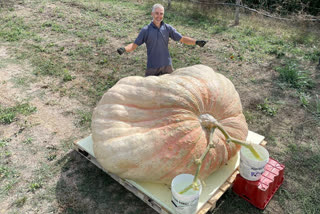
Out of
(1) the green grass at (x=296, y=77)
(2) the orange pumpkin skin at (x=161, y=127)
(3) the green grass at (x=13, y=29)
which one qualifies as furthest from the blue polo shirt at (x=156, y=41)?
(3) the green grass at (x=13, y=29)

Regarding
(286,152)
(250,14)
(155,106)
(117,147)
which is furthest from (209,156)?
(250,14)

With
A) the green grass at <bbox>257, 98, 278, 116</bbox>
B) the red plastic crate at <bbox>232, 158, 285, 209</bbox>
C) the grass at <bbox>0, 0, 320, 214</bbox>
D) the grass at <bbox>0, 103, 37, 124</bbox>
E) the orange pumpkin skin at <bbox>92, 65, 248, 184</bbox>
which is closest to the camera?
the orange pumpkin skin at <bbox>92, 65, 248, 184</bbox>

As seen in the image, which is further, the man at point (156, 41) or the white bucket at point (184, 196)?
the man at point (156, 41)

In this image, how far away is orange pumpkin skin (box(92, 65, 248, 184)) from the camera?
9.48 feet

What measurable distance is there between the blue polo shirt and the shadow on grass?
2016 mm

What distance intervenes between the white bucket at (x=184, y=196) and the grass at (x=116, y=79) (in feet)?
2.33

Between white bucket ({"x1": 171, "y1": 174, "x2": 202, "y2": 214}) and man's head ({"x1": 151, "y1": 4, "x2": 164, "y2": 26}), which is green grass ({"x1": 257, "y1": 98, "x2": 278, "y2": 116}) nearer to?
man's head ({"x1": 151, "y1": 4, "x2": 164, "y2": 26})

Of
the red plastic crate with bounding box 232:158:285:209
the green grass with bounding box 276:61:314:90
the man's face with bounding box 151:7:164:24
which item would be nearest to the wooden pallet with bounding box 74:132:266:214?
the red plastic crate with bounding box 232:158:285:209

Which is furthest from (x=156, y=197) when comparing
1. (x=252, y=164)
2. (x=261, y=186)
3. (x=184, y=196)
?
(x=261, y=186)

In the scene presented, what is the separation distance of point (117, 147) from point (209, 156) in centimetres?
104

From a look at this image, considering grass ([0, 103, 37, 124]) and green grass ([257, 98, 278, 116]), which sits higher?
green grass ([257, 98, 278, 116])

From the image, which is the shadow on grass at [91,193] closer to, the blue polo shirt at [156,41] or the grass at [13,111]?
the grass at [13,111]

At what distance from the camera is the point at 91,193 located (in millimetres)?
3422

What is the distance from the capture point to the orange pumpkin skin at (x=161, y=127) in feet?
9.48
